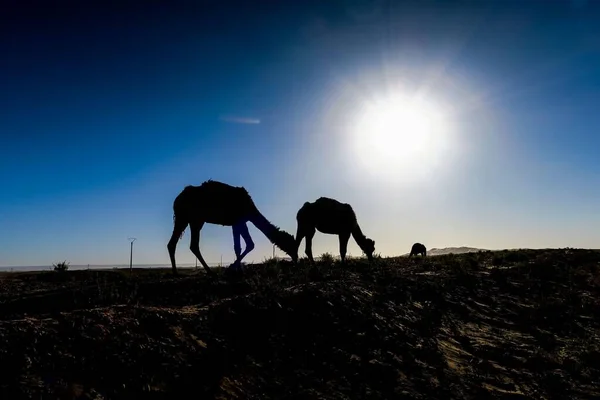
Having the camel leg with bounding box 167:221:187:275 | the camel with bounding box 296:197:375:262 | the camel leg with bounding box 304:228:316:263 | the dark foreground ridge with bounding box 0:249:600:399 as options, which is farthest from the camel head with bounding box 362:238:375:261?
the camel leg with bounding box 167:221:187:275

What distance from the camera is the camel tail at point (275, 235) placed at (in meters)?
14.2

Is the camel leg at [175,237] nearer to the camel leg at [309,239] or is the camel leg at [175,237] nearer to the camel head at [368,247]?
the camel leg at [309,239]

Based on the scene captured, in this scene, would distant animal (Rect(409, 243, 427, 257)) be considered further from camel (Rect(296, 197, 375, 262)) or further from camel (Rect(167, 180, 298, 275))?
camel (Rect(167, 180, 298, 275))

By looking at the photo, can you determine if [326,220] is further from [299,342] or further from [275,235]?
[299,342]

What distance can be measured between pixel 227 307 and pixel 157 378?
1937 mm

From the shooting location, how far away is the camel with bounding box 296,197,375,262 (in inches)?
682

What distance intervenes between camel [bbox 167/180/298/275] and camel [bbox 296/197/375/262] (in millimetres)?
3255

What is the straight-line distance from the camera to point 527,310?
418 inches

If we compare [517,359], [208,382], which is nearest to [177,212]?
[208,382]

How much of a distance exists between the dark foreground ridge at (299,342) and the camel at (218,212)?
134 inches

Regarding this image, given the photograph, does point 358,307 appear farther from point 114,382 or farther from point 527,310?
point 527,310

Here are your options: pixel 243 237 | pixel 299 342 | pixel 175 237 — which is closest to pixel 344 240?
pixel 243 237

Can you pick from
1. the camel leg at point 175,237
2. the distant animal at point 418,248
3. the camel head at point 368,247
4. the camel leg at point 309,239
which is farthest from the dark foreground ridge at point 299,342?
the distant animal at point 418,248

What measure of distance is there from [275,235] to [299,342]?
7.82m
